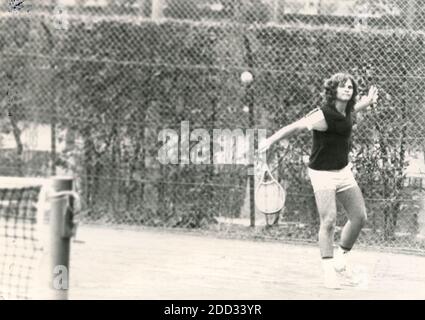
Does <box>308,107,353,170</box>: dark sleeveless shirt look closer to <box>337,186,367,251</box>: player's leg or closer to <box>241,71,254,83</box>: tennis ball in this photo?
<box>337,186,367,251</box>: player's leg

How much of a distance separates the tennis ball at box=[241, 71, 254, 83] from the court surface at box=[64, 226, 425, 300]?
168cm

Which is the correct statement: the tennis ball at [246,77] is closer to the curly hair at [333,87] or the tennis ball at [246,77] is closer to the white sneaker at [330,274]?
the curly hair at [333,87]

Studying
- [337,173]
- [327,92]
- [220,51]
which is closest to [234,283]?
[337,173]

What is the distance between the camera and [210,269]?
7.27m

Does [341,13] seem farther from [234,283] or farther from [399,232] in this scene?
[234,283]

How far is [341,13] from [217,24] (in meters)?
1.33

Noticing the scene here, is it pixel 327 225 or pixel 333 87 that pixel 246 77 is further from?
pixel 327 225

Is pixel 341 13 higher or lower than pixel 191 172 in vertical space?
higher

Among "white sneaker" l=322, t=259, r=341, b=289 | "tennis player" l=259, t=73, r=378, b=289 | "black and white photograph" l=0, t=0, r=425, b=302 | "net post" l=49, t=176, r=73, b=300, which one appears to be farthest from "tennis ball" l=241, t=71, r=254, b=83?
"net post" l=49, t=176, r=73, b=300

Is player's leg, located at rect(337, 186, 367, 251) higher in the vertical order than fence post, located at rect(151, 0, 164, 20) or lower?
lower

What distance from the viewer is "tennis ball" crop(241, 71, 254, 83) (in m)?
9.23

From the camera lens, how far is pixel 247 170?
9250mm
